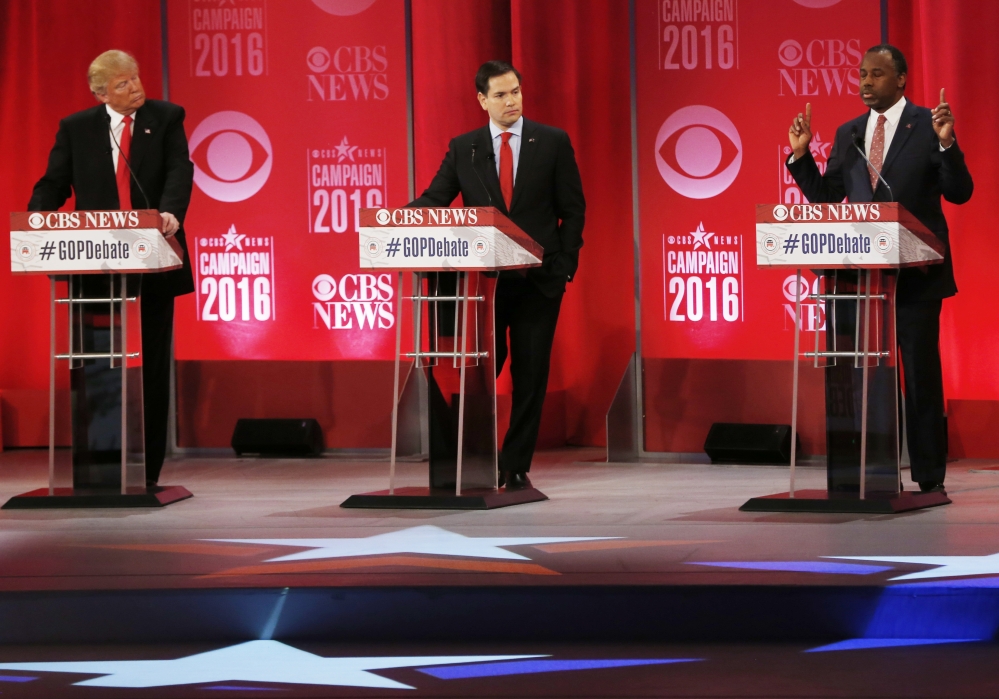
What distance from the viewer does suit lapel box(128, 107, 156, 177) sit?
4918mm

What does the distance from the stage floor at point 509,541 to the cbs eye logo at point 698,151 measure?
1.45m

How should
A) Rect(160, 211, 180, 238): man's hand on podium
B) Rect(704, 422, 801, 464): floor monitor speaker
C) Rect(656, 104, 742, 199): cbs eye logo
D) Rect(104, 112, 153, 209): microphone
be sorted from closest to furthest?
1. Rect(160, 211, 180, 238): man's hand on podium
2. Rect(104, 112, 153, 209): microphone
3. Rect(704, 422, 801, 464): floor monitor speaker
4. Rect(656, 104, 742, 199): cbs eye logo

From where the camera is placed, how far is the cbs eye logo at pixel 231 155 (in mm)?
6578

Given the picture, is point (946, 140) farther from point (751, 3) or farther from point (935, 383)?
point (751, 3)

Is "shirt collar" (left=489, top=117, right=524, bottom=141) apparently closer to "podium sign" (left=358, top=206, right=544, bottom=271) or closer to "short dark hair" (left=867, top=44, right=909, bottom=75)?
"podium sign" (left=358, top=206, right=544, bottom=271)

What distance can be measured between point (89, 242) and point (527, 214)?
4.90 ft

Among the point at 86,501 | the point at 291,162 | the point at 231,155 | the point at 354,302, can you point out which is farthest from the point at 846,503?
the point at 231,155

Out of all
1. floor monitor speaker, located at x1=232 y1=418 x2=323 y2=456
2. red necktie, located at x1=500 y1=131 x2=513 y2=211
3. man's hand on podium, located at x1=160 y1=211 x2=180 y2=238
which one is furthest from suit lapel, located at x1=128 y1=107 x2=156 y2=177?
floor monitor speaker, located at x1=232 y1=418 x2=323 y2=456

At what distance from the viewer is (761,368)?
6.04 metres

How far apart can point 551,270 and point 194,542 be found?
1607 millimetres

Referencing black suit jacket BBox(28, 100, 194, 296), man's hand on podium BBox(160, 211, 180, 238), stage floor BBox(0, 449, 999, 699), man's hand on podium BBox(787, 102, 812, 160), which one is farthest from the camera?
black suit jacket BBox(28, 100, 194, 296)

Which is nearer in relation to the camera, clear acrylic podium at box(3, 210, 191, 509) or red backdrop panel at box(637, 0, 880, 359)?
clear acrylic podium at box(3, 210, 191, 509)

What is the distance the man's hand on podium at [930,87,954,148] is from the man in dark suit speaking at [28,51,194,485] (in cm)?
254

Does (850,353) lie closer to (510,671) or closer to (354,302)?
(510,671)
